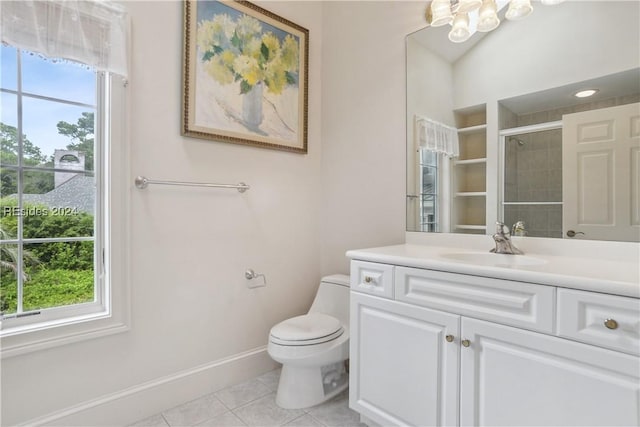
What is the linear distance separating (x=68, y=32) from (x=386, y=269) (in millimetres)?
1624

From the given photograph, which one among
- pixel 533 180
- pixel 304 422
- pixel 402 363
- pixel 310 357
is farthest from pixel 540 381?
pixel 304 422

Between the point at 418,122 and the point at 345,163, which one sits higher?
the point at 418,122

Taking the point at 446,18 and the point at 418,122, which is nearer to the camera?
the point at 446,18

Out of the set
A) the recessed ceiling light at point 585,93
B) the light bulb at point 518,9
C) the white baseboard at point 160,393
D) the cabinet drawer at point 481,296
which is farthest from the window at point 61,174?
the recessed ceiling light at point 585,93

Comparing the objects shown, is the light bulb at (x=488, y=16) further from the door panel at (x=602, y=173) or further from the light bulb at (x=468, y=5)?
the door panel at (x=602, y=173)

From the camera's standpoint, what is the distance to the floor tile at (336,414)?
160 centimetres

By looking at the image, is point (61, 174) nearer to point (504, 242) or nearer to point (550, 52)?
point (504, 242)

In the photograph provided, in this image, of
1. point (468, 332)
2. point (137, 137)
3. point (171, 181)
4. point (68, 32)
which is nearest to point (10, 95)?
point (68, 32)

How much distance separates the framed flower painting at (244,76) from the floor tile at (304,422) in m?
1.52

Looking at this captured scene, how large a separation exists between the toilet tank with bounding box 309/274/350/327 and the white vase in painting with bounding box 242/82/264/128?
108cm

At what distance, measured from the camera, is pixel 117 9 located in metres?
1.48

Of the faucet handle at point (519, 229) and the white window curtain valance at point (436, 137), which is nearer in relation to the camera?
the faucet handle at point (519, 229)

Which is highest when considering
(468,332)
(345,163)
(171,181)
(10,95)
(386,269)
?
(10,95)

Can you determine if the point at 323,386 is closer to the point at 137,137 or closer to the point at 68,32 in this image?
the point at 137,137
